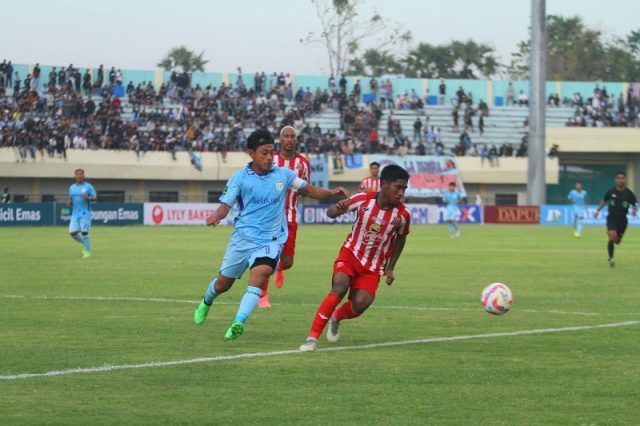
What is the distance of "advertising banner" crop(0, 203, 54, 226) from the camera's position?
5534 centimetres

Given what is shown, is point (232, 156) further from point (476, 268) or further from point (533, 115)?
point (476, 268)

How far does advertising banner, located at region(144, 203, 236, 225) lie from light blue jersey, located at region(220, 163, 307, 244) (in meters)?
47.1

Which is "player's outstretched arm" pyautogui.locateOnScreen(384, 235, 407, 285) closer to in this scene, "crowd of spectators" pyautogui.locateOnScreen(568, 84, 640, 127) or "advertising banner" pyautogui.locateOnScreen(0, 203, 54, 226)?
"advertising banner" pyautogui.locateOnScreen(0, 203, 54, 226)

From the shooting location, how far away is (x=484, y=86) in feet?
272

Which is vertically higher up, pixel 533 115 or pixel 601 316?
pixel 533 115

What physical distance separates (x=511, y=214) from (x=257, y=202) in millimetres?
54403

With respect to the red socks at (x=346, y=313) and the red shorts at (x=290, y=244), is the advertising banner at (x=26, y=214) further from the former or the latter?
the red socks at (x=346, y=313)

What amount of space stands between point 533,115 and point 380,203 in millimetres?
50542

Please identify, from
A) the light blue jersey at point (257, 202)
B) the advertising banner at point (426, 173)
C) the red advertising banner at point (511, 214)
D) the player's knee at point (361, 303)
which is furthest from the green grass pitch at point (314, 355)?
the advertising banner at point (426, 173)

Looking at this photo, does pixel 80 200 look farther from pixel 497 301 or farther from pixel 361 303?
pixel 361 303

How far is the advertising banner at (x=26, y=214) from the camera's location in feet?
182

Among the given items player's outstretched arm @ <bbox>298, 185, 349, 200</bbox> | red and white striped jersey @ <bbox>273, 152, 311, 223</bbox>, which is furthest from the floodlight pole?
player's outstretched arm @ <bbox>298, 185, 349, 200</bbox>

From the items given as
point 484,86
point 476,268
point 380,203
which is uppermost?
point 484,86

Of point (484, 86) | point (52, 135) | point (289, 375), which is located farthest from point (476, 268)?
point (484, 86)
